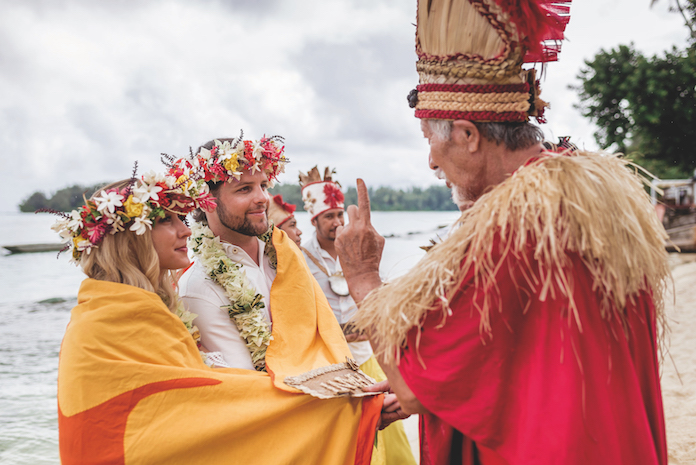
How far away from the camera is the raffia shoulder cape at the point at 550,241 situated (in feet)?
4.50

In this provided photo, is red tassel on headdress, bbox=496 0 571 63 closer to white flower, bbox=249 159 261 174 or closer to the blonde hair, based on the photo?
white flower, bbox=249 159 261 174

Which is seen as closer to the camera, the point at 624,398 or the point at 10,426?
the point at 624,398

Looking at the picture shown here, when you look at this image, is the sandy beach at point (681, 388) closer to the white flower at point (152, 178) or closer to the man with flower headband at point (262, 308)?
the man with flower headband at point (262, 308)

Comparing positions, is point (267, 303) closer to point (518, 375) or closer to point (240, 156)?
point (240, 156)

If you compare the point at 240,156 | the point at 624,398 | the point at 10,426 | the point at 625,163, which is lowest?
the point at 10,426

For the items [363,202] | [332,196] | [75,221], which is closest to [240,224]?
[75,221]

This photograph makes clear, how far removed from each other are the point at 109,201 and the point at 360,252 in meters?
1.48

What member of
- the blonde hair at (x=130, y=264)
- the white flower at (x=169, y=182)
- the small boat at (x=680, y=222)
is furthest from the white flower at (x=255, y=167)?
the small boat at (x=680, y=222)

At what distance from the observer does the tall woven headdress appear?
5.39 ft

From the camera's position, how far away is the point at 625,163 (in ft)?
5.30

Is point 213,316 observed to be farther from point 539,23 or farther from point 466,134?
point 539,23

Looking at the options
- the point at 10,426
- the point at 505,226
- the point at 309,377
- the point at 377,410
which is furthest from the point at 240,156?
Result: the point at 10,426

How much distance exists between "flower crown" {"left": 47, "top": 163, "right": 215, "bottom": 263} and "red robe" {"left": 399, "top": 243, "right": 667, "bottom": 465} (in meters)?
1.71

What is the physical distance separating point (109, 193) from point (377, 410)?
187 cm
